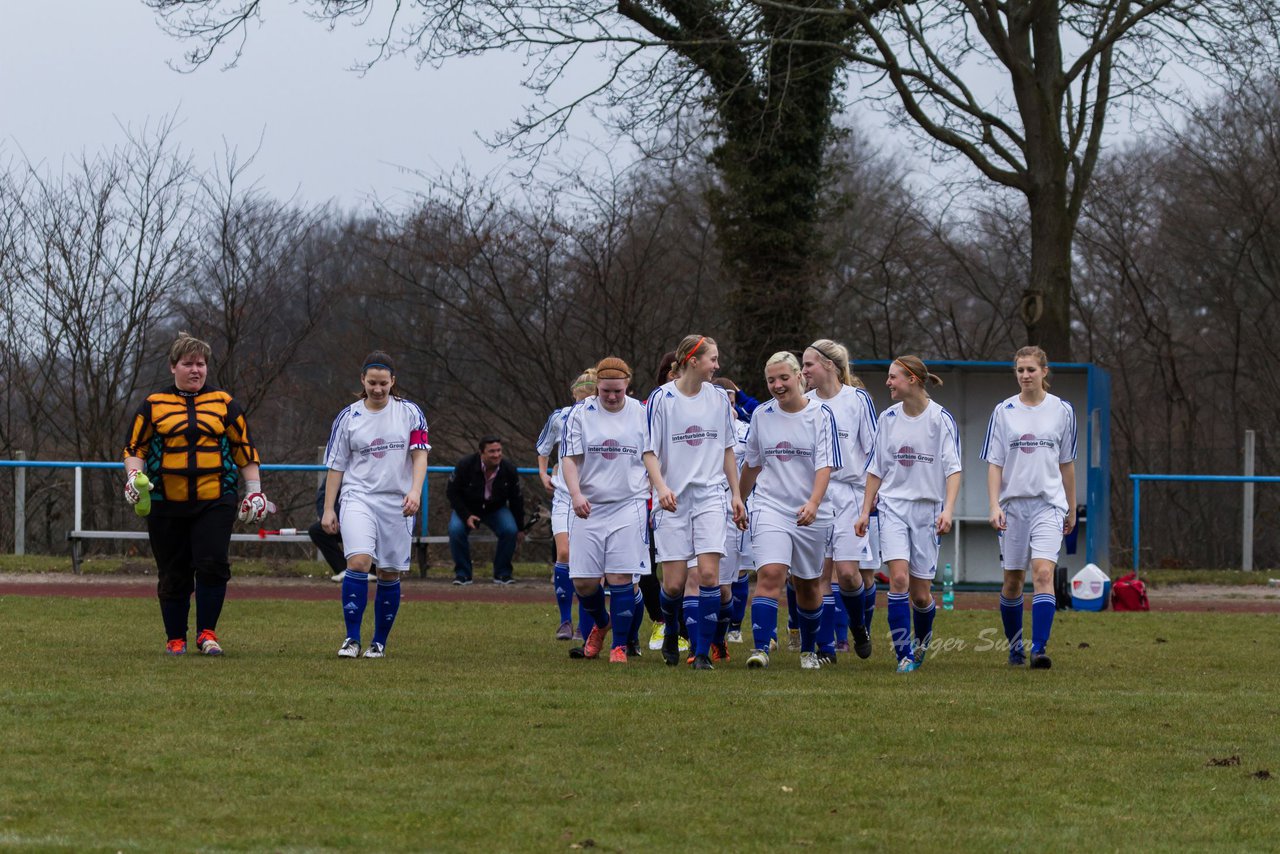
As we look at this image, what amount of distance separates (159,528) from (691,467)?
10.7ft

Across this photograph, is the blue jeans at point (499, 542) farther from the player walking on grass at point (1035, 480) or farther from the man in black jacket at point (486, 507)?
the player walking on grass at point (1035, 480)

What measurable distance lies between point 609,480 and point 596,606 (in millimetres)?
1008

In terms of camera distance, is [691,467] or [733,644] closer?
[691,467]

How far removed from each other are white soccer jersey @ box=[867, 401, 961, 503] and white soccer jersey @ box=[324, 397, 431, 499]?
288cm

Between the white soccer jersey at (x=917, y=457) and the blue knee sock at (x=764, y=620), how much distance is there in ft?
3.44

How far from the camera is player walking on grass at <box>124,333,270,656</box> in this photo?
10.4m

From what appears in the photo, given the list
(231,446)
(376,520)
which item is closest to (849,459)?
(376,520)

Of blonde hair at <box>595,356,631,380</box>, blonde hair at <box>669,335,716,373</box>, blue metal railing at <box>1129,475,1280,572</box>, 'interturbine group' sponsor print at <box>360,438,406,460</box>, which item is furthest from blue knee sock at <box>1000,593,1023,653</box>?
blue metal railing at <box>1129,475,1280,572</box>

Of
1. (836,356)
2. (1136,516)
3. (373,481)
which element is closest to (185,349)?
(373,481)

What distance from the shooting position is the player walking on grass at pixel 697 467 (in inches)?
402

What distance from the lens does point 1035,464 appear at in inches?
419

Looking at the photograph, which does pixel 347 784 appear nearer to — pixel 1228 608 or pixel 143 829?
pixel 143 829

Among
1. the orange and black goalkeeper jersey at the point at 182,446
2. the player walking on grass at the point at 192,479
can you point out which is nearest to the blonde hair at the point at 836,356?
the player walking on grass at the point at 192,479

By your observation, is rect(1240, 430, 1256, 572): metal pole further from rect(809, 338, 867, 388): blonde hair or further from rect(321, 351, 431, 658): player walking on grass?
rect(321, 351, 431, 658): player walking on grass
